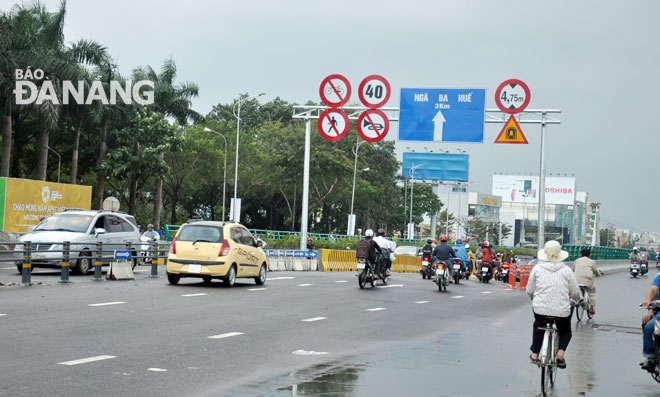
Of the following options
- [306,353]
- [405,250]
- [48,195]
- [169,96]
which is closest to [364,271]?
[306,353]

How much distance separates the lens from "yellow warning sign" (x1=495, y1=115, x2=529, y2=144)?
31219mm

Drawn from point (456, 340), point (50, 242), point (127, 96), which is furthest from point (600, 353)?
point (127, 96)

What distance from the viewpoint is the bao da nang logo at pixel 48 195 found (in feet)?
121

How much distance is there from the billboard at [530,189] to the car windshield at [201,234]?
15589cm

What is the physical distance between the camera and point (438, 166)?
95.2 metres

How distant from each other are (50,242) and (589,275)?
13.5m

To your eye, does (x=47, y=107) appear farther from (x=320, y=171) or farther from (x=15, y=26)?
(x=320, y=171)

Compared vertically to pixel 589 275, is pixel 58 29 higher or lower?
higher

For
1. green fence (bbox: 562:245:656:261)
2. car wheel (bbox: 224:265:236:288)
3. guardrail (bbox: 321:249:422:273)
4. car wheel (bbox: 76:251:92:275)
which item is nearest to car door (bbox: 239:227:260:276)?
car wheel (bbox: 224:265:236:288)

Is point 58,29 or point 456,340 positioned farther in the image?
point 58,29

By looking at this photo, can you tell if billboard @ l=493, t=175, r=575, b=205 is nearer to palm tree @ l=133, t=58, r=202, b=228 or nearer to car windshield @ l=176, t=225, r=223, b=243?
palm tree @ l=133, t=58, r=202, b=228

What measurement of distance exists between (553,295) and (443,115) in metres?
23.2

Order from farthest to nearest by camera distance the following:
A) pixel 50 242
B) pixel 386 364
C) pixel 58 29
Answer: pixel 58 29 → pixel 50 242 → pixel 386 364

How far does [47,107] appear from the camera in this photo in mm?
43031
